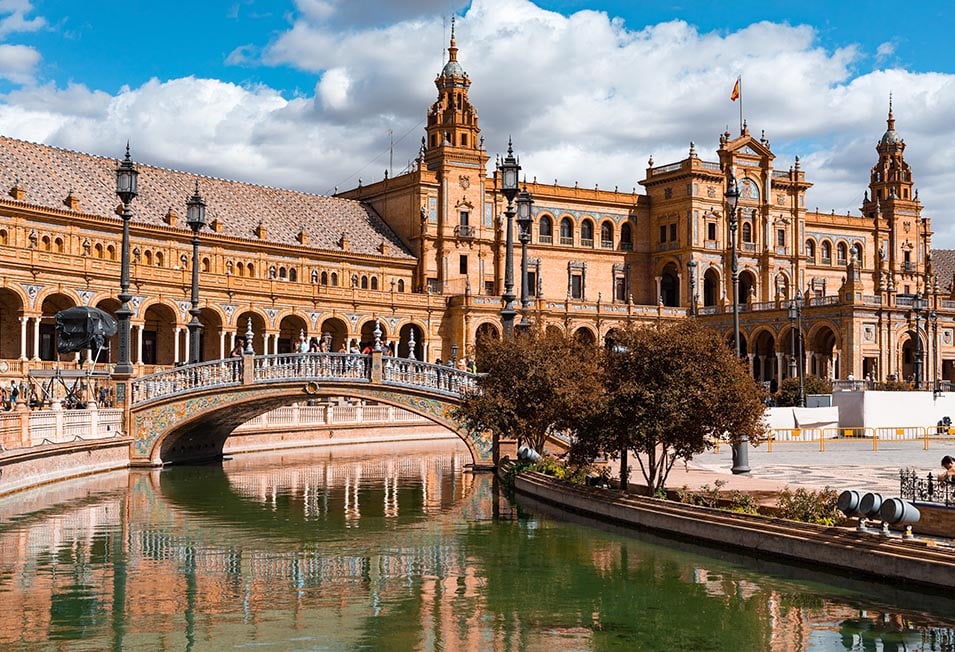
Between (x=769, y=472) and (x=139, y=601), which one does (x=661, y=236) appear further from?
(x=139, y=601)

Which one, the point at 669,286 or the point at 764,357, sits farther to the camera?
the point at 669,286

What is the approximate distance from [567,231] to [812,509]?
71995mm

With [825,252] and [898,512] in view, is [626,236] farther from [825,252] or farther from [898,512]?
[898,512]

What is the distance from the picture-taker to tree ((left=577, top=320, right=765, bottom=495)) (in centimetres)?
2197

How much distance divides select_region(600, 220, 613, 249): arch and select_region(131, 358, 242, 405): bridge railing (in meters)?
59.4

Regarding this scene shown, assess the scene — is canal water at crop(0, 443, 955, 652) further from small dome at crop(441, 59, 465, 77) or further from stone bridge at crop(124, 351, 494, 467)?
small dome at crop(441, 59, 465, 77)

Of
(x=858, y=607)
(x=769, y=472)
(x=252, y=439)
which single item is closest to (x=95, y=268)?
(x=252, y=439)

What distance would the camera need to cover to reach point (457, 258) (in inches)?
3233

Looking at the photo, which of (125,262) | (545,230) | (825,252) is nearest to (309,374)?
(125,262)

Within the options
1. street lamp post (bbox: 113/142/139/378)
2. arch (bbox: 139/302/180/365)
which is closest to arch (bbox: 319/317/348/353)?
arch (bbox: 139/302/180/365)

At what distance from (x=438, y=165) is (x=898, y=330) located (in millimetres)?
33210

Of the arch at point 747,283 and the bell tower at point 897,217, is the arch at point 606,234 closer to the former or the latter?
the arch at point 747,283

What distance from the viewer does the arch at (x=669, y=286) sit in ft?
301

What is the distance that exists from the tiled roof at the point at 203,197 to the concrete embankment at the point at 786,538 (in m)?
45.3
